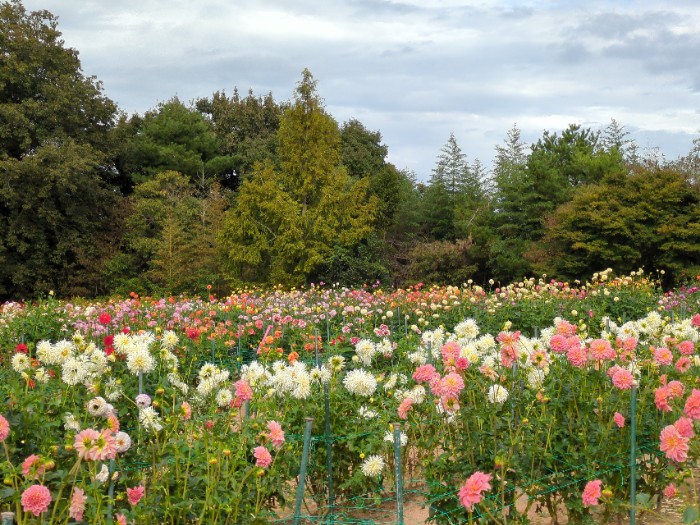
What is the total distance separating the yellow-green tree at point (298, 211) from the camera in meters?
17.9

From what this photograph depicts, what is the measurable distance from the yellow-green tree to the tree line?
0.04 metres

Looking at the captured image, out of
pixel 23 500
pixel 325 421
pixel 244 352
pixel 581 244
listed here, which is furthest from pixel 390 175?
pixel 23 500

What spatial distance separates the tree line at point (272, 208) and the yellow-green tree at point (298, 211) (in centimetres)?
4

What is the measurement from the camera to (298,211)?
738 inches

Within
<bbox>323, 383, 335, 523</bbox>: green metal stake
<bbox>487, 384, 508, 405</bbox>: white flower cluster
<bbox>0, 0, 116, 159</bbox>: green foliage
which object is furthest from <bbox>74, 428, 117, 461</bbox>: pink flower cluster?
<bbox>0, 0, 116, 159</bbox>: green foliage

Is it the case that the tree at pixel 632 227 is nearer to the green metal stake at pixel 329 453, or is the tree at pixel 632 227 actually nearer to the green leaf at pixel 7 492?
the green metal stake at pixel 329 453

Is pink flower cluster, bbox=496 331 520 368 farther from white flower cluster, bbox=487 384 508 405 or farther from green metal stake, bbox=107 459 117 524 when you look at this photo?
green metal stake, bbox=107 459 117 524

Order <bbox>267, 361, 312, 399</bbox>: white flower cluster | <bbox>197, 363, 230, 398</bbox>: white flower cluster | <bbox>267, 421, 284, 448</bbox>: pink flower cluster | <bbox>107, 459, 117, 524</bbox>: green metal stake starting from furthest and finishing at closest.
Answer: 1. <bbox>267, 361, 312, 399</bbox>: white flower cluster
2. <bbox>197, 363, 230, 398</bbox>: white flower cluster
3. <bbox>267, 421, 284, 448</bbox>: pink flower cluster
4. <bbox>107, 459, 117, 524</bbox>: green metal stake

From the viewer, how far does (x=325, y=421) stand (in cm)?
343

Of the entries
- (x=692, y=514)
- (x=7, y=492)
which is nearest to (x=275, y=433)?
(x=7, y=492)

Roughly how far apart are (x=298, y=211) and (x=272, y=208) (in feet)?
3.74

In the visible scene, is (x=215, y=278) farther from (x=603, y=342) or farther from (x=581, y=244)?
(x=603, y=342)

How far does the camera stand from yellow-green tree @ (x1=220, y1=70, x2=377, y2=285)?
17.9m

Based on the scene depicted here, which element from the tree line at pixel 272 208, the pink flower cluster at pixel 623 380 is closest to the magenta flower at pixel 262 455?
the pink flower cluster at pixel 623 380
